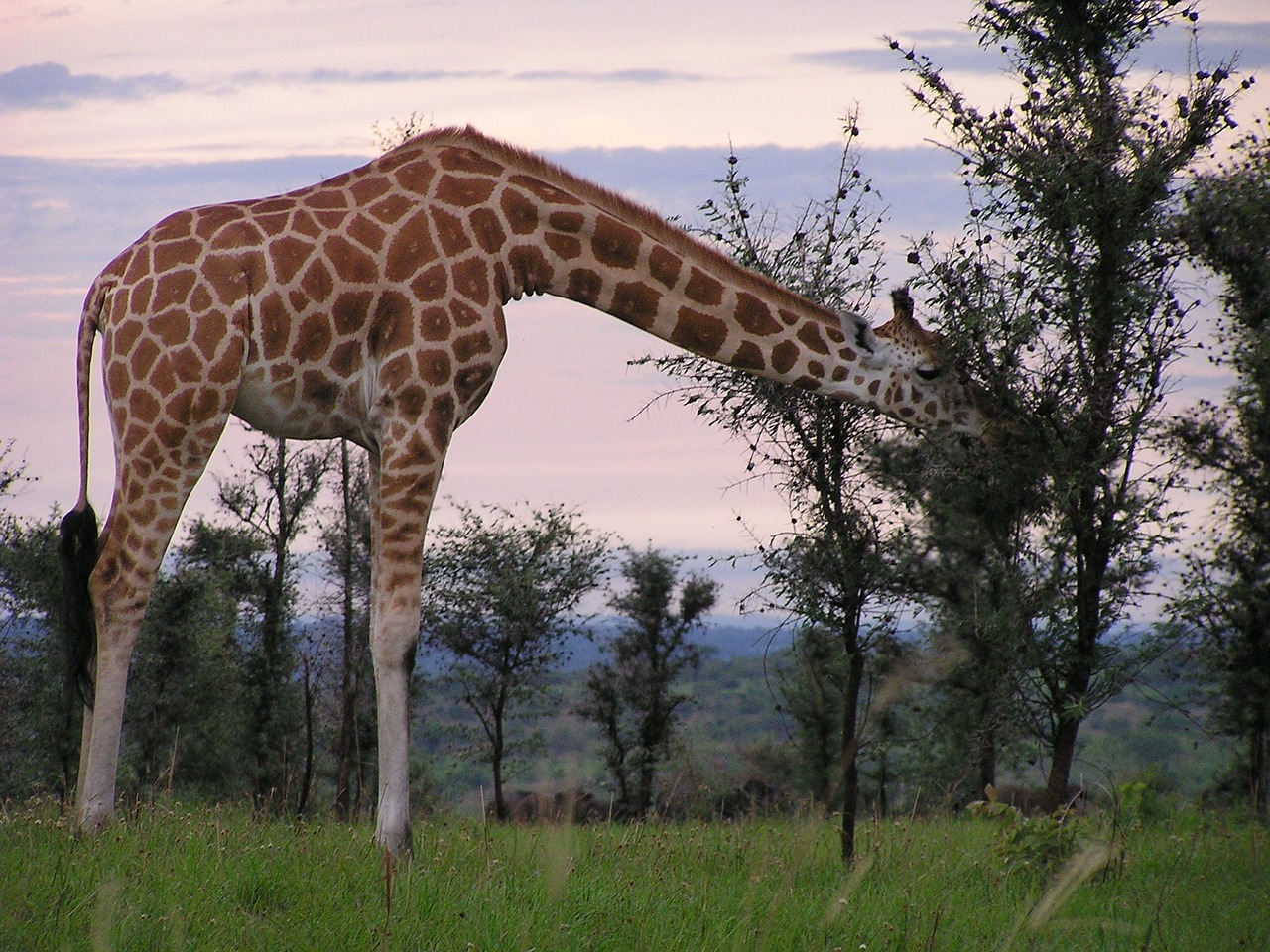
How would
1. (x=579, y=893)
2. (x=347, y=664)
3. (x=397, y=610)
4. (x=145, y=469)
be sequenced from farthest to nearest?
(x=347, y=664) < (x=145, y=469) < (x=397, y=610) < (x=579, y=893)

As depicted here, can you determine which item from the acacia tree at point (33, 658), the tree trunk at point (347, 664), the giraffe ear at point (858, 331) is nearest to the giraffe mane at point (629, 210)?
the giraffe ear at point (858, 331)

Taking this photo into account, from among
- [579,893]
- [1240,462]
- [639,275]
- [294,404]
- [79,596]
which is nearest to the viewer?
[579,893]

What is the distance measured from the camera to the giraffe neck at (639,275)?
8.81 m

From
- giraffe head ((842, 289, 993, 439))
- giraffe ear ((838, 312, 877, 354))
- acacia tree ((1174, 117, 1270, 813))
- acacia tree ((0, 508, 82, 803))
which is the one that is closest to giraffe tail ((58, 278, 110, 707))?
giraffe ear ((838, 312, 877, 354))

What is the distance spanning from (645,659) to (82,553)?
77.6 feet

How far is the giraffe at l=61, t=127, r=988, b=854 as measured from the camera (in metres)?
7.89

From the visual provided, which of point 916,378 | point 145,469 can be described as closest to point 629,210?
point 916,378

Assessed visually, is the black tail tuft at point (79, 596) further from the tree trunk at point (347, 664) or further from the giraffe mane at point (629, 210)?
the tree trunk at point (347, 664)

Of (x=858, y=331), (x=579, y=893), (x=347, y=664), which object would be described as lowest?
(x=579, y=893)

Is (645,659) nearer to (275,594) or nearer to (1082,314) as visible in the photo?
(275,594)

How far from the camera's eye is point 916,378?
9.30 meters

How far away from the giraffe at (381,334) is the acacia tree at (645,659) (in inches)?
846

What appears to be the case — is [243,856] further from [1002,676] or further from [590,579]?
[590,579]

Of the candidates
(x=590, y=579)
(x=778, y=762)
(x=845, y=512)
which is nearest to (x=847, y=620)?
(x=845, y=512)
